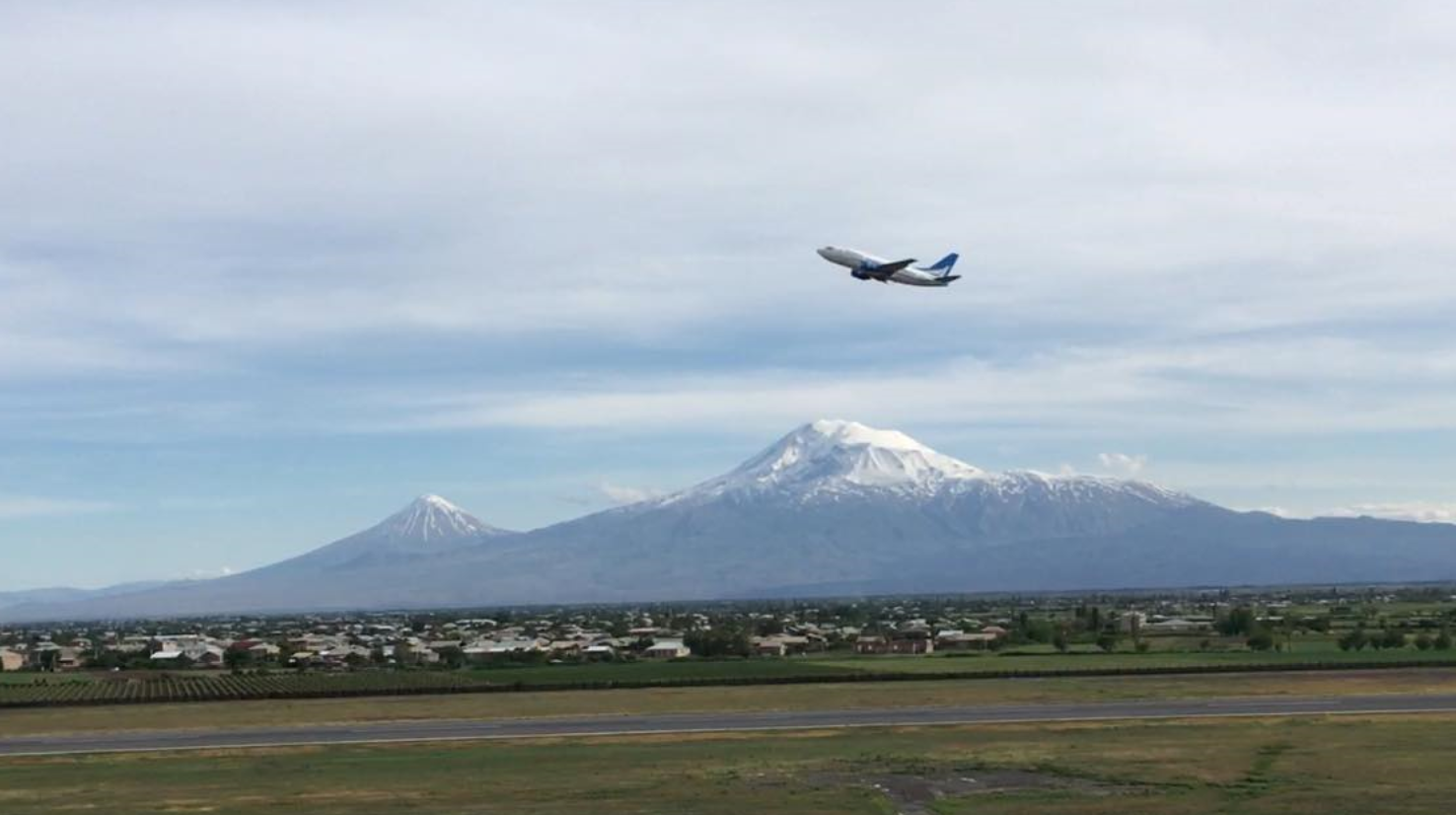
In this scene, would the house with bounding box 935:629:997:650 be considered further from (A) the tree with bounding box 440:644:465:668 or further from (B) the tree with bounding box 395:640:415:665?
(B) the tree with bounding box 395:640:415:665

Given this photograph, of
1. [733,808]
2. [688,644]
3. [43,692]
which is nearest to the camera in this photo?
[733,808]

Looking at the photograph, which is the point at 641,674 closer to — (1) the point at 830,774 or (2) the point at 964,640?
(2) the point at 964,640

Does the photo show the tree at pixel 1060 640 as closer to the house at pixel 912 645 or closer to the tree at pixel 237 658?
the house at pixel 912 645

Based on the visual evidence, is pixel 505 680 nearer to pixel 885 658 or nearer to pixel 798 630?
pixel 885 658

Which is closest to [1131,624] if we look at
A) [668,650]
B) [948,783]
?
[668,650]

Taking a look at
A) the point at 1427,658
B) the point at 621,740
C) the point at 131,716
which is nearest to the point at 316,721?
the point at 131,716

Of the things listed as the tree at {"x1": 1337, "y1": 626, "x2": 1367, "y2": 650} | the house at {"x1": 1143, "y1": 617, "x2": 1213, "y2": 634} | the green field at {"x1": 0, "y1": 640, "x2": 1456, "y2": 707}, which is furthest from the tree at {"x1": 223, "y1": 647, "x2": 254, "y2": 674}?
the tree at {"x1": 1337, "y1": 626, "x2": 1367, "y2": 650}
